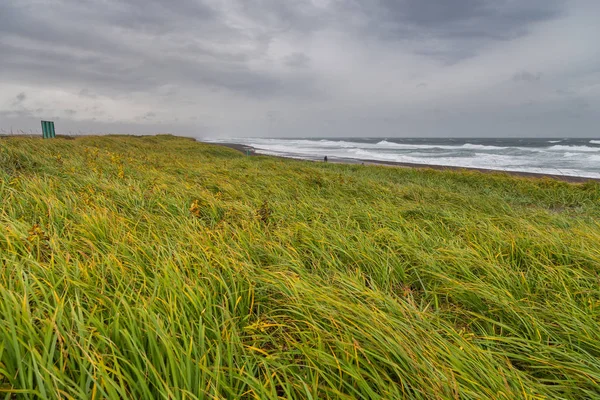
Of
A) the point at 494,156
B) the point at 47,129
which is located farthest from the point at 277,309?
the point at 494,156

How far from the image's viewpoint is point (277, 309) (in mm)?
1657

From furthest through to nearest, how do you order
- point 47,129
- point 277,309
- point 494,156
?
point 494,156, point 47,129, point 277,309

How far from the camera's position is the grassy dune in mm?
1194

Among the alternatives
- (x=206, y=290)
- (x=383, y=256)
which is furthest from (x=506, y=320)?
(x=206, y=290)

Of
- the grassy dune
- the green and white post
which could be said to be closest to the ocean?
the green and white post

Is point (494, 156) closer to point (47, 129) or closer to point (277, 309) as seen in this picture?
point (277, 309)

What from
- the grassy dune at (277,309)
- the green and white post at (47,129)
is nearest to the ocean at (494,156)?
the green and white post at (47,129)

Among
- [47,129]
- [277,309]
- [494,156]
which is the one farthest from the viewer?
[494,156]

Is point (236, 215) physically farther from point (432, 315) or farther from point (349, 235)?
point (432, 315)

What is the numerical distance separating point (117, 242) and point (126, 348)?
1140 mm

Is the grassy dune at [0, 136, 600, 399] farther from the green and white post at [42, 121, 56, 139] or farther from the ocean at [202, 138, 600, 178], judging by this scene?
the ocean at [202, 138, 600, 178]

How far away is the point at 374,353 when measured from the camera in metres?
1.41

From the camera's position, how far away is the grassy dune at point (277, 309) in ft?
3.92

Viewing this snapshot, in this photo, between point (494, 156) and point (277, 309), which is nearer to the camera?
point (277, 309)
